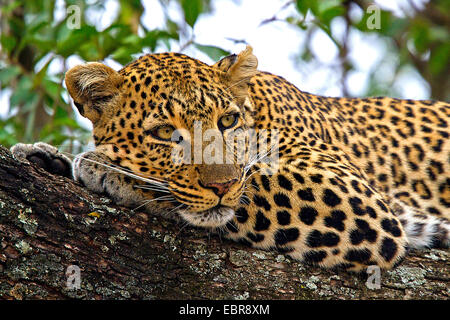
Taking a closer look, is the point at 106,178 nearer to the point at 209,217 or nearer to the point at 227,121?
the point at 209,217

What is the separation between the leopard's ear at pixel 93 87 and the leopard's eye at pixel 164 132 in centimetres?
60

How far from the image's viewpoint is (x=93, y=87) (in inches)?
200

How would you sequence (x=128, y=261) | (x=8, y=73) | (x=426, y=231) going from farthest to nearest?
(x=8, y=73) → (x=426, y=231) → (x=128, y=261)

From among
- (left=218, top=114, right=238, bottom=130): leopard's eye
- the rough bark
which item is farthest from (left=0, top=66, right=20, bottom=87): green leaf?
(left=218, top=114, right=238, bottom=130): leopard's eye

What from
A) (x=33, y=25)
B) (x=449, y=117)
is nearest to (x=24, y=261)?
(x=33, y=25)

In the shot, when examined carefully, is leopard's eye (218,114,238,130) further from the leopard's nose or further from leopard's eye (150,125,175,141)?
the leopard's nose

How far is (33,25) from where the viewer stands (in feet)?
23.6

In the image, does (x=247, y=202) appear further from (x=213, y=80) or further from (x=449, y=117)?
(x=449, y=117)

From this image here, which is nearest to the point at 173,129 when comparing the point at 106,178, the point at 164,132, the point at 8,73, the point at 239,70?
the point at 164,132

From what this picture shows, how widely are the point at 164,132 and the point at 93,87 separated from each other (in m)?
0.85

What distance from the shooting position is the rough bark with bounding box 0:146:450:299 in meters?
3.79

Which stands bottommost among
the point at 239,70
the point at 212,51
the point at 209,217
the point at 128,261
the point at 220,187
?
the point at 128,261

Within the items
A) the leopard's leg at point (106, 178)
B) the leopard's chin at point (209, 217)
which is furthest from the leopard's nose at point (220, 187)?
the leopard's leg at point (106, 178)

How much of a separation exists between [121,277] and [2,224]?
93 cm
